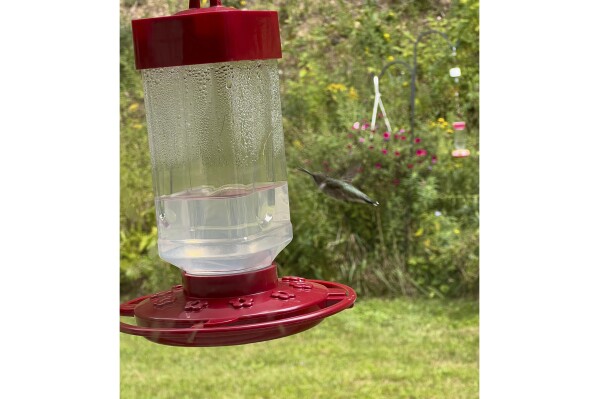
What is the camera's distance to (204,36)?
65cm

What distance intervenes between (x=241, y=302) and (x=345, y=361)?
1768 mm

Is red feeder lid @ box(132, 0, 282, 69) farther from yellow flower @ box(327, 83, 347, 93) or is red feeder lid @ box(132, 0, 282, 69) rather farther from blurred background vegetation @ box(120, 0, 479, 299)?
yellow flower @ box(327, 83, 347, 93)

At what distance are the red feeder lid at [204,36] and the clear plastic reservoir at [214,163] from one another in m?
0.07

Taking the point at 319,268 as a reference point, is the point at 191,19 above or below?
above

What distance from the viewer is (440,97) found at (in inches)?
94.8

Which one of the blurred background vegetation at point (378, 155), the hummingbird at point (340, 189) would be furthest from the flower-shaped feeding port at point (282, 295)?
the blurred background vegetation at point (378, 155)

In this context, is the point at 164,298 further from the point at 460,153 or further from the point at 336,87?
the point at 460,153

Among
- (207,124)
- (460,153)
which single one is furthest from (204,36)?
(460,153)

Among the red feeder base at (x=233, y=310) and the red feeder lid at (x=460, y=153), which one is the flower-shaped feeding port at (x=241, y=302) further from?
the red feeder lid at (x=460, y=153)

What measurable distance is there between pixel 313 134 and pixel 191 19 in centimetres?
152

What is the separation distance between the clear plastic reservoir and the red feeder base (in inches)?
0.9

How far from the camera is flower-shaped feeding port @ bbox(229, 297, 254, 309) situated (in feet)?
2.27
